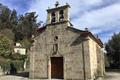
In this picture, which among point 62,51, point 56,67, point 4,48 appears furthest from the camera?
point 4,48

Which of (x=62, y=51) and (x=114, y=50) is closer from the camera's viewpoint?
(x=62, y=51)

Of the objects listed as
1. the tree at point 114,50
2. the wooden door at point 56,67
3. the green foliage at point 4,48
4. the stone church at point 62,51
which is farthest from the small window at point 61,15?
the tree at point 114,50

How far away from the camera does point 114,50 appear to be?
51.8 m

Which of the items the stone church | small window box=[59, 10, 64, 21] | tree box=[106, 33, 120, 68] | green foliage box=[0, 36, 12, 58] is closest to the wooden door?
the stone church

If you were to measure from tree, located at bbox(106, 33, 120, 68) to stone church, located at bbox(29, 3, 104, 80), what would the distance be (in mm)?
26669

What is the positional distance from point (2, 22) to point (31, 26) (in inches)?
471

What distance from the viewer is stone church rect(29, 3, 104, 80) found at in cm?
2383

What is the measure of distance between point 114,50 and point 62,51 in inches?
1180

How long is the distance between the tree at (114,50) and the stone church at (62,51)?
2667 centimetres

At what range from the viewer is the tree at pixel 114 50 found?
167ft

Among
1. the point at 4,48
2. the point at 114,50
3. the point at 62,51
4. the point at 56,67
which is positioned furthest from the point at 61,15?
the point at 114,50

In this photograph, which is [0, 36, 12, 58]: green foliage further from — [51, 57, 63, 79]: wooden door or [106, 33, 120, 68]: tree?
[106, 33, 120, 68]: tree

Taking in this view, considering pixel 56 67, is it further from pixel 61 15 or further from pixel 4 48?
pixel 4 48

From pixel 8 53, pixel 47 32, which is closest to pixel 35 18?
pixel 8 53
